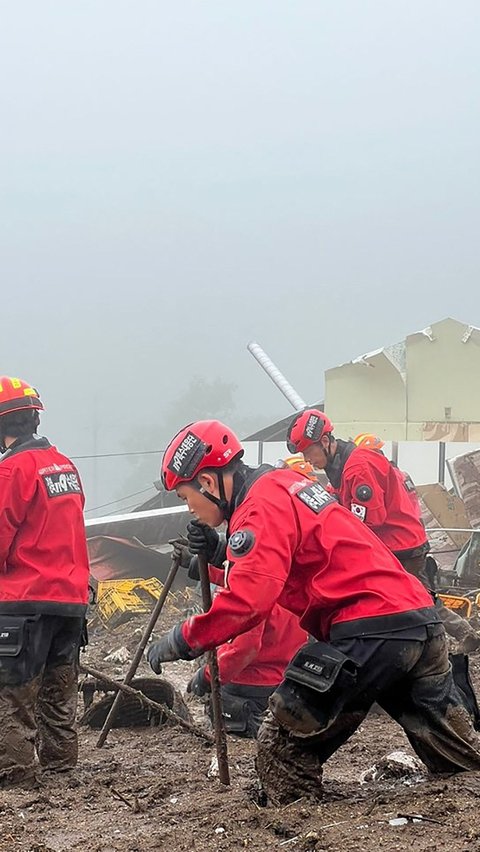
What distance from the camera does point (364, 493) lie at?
692 centimetres

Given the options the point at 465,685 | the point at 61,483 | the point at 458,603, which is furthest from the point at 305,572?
the point at 458,603

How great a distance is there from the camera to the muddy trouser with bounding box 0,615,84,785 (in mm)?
4617

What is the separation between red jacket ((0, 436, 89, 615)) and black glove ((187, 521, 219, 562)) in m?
0.86

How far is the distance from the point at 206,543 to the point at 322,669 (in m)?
1.04

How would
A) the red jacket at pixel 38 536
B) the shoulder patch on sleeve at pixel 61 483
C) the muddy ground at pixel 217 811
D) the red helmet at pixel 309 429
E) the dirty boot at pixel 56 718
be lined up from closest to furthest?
1. the muddy ground at pixel 217 811
2. the red jacket at pixel 38 536
3. the shoulder patch on sleeve at pixel 61 483
4. the dirty boot at pixel 56 718
5. the red helmet at pixel 309 429

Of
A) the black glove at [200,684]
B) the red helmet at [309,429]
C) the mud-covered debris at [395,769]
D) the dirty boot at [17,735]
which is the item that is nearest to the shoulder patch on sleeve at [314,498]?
the mud-covered debris at [395,769]

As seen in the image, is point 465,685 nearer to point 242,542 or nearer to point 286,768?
point 286,768

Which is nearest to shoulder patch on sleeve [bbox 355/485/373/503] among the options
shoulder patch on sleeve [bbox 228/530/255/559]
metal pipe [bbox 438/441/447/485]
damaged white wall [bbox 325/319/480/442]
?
shoulder patch on sleeve [bbox 228/530/255/559]

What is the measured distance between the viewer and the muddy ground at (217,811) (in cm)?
313

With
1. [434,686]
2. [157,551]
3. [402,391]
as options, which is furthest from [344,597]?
[402,391]

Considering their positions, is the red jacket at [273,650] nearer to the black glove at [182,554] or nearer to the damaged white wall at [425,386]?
the black glove at [182,554]

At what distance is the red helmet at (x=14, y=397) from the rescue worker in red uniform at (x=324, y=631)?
5.86 ft

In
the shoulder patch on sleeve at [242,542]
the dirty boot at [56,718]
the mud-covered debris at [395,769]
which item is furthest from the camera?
the dirty boot at [56,718]

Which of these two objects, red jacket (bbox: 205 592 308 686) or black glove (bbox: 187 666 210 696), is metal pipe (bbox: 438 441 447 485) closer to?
red jacket (bbox: 205 592 308 686)
